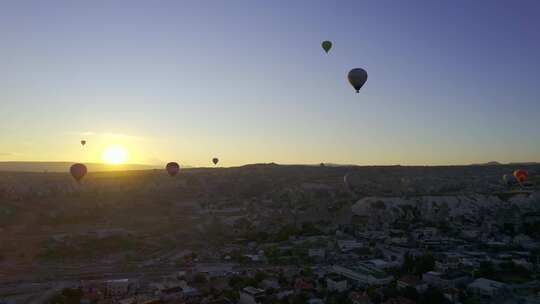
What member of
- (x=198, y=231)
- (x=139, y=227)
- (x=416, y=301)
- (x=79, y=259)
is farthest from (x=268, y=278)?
(x=139, y=227)

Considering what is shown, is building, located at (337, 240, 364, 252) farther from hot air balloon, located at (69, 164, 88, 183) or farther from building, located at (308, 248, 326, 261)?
hot air balloon, located at (69, 164, 88, 183)

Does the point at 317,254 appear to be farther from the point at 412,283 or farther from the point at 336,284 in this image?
the point at 412,283

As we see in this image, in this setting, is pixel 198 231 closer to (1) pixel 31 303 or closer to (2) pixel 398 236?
(2) pixel 398 236

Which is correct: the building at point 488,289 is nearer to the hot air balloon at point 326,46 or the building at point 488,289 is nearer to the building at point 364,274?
the building at point 364,274

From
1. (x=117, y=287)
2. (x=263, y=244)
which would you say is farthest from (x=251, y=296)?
(x=263, y=244)

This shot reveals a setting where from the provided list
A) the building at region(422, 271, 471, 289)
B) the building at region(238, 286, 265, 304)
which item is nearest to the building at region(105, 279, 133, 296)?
the building at region(238, 286, 265, 304)

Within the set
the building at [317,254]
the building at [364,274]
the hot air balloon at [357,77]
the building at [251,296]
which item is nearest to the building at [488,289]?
the building at [364,274]
